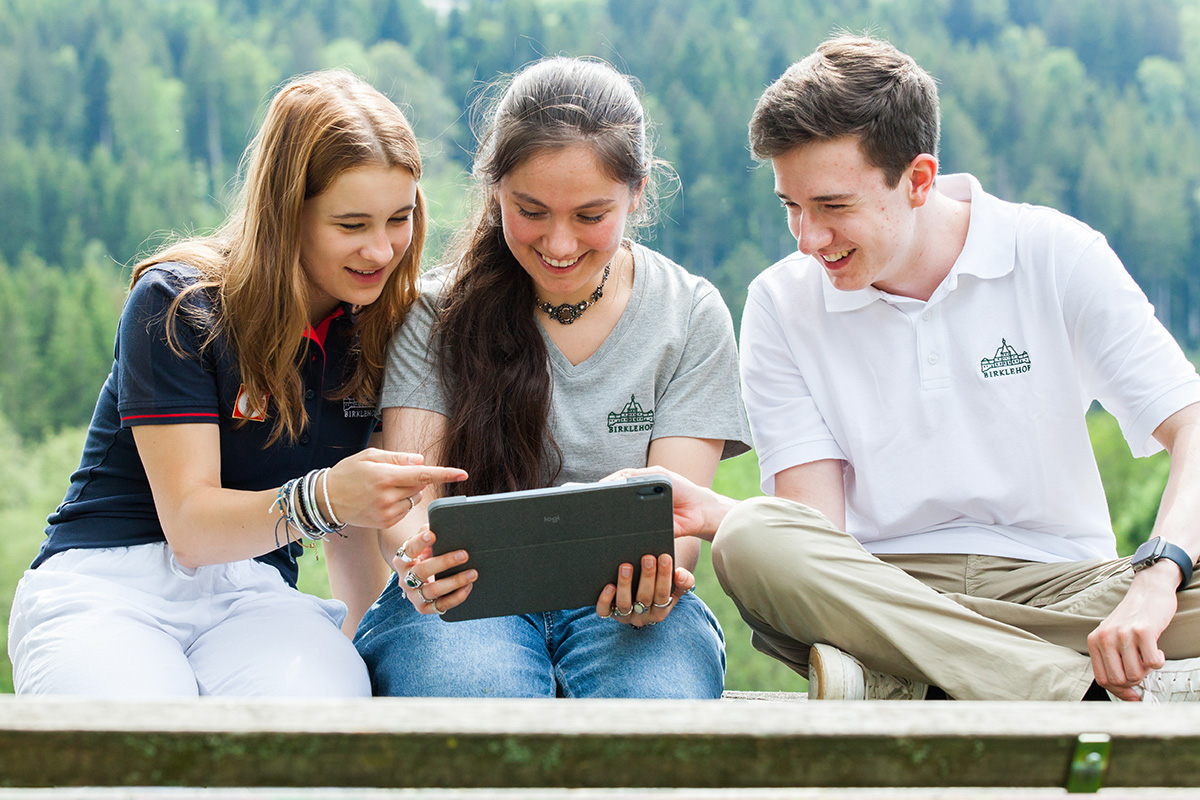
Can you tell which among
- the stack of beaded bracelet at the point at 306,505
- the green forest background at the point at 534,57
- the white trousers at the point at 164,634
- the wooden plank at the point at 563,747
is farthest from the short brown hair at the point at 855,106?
the green forest background at the point at 534,57

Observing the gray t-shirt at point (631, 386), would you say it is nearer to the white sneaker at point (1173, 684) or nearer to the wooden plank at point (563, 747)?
the white sneaker at point (1173, 684)

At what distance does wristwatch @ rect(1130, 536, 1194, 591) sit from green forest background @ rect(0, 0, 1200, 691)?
22.1 meters

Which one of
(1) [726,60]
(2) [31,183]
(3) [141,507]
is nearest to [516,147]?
(3) [141,507]

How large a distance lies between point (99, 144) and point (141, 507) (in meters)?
32.0

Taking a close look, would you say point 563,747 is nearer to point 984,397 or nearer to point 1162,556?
point 1162,556

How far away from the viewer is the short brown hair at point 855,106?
1.96 metres

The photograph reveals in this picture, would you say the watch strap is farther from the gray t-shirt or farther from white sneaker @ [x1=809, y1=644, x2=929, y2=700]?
the gray t-shirt

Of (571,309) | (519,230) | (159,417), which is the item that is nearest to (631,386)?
(571,309)

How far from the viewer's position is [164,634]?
5.75 feet

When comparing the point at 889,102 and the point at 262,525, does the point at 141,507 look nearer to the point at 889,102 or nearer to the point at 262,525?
the point at 262,525

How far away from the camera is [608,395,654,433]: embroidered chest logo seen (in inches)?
80.5

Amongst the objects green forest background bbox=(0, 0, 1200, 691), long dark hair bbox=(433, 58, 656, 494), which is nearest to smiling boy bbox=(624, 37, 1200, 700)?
long dark hair bbox=(433, 58, 656, 494)

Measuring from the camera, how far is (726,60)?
110 feet

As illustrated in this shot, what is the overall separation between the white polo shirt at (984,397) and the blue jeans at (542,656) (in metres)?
0.45
